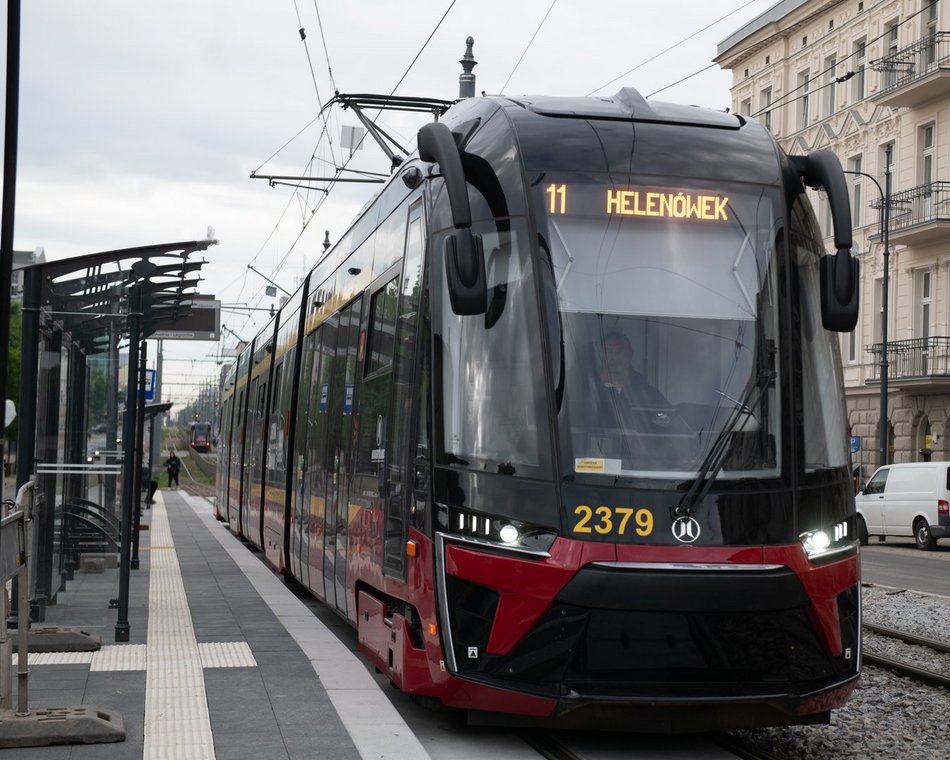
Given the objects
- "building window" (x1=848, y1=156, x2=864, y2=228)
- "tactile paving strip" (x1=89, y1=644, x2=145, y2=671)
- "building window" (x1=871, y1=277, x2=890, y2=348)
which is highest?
"building window" (x1=848, y1=156, x2=864, y2=228)

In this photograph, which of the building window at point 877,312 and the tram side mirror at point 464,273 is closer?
the tram side mirror at point 464,273

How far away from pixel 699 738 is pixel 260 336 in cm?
1497

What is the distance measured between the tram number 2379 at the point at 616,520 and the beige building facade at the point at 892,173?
29148 millimetres

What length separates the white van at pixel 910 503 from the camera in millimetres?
28688

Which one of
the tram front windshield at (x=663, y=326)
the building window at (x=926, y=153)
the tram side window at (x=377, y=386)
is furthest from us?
the building window at (x=926, y=153)

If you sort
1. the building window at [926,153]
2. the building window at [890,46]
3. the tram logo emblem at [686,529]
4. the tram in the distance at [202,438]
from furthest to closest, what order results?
the tram in the distance at [202,438]
the building window at [890,46]
the building window at [926,153]
the tram logo emblem at [686,529]

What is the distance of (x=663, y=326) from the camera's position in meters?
7.20

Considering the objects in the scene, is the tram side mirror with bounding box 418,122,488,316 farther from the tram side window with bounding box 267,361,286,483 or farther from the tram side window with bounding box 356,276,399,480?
the tram side window with bounding box 267,361,286,483

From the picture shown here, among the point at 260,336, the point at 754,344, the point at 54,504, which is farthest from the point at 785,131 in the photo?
the point at 754,344

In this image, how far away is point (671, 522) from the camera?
6844mm

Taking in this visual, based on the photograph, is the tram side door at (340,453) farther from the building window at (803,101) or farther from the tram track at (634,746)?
the building window at (803,101)

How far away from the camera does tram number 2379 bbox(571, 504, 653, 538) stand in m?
6.82

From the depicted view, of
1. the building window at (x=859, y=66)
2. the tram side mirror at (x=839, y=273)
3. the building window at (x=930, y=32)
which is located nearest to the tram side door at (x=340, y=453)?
the tram side mirror at (x=839, y=273)

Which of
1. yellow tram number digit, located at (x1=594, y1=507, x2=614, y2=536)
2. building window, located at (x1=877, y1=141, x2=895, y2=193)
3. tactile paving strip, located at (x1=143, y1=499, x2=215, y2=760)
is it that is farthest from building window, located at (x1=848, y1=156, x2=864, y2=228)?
yellow tram number digit, located at (x1=594, y1=507, x2=614, y2=536)
